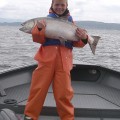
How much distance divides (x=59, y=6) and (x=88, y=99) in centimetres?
242

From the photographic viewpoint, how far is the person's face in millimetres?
5637

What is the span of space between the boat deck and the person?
0.66m

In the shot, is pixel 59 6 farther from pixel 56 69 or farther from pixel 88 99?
pixel 88 99

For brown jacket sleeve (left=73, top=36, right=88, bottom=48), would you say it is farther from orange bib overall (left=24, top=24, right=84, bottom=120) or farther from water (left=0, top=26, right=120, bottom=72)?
water (left=0, top=26, right=120, bottom=72)

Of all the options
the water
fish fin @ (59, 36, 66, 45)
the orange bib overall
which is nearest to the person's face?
fish fin @ (59, 36, 66, 45)

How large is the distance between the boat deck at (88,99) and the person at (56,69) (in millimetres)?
656

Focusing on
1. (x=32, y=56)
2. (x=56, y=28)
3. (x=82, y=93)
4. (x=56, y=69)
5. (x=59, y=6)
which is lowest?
(x=32, y=56)

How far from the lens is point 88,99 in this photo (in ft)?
23.8

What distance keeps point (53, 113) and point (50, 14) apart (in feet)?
6.17

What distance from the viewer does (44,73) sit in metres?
5.66

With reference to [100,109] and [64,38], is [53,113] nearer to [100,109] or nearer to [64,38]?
[100,109]

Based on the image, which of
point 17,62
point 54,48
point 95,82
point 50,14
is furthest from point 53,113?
point 17,62

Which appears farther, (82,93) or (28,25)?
(82,93)

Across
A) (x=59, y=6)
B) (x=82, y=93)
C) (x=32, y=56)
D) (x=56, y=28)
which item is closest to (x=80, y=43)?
(x=56, y=28)
